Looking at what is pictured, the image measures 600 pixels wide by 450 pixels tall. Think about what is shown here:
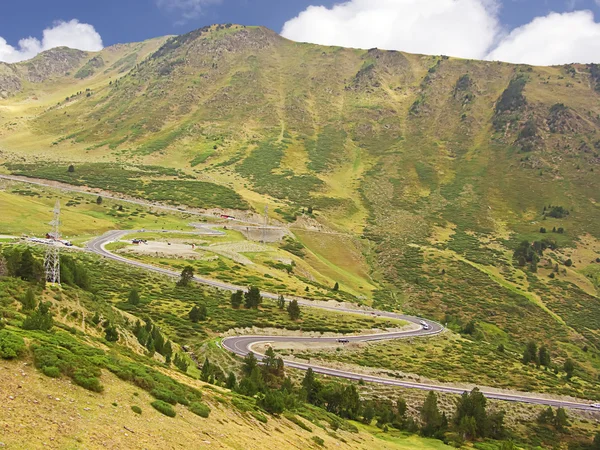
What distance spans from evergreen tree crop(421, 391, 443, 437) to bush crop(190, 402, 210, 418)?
25606 mm

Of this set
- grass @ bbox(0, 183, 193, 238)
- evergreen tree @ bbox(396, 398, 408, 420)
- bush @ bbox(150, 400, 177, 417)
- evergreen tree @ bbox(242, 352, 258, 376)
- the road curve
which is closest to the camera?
bush @ bbox(150, 400, 177, 417)

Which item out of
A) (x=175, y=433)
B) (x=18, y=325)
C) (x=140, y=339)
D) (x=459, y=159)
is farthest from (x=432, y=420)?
(x=459, y=159)

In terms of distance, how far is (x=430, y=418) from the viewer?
36.4 m

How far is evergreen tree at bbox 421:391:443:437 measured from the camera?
35.5 meters

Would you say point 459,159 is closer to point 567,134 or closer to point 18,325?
point 567,134

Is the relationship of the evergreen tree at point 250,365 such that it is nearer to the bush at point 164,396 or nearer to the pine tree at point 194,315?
the pine tree at point 194,315

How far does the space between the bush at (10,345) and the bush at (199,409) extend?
6542 mm

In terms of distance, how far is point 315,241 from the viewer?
11238 cm

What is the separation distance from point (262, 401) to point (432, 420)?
21.1 m

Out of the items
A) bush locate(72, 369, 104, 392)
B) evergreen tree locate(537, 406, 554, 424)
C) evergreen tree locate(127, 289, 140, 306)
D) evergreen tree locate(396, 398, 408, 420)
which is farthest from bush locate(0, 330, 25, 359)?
evergreen tree locate(537, 406, 554, 424)

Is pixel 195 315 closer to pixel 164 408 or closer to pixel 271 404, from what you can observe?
pixel 271 404

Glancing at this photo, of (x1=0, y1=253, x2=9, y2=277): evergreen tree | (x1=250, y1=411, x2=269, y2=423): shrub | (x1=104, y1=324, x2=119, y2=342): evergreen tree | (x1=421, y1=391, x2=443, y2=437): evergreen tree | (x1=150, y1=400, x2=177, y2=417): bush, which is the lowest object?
(x1=421, y1=391, x2=443, y2=437): evergreen tree

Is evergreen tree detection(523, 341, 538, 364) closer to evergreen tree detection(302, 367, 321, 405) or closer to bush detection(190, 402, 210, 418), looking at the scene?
evergreen tree detection(302, 367, 321, 405)

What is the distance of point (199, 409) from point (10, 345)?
7.19 metres
